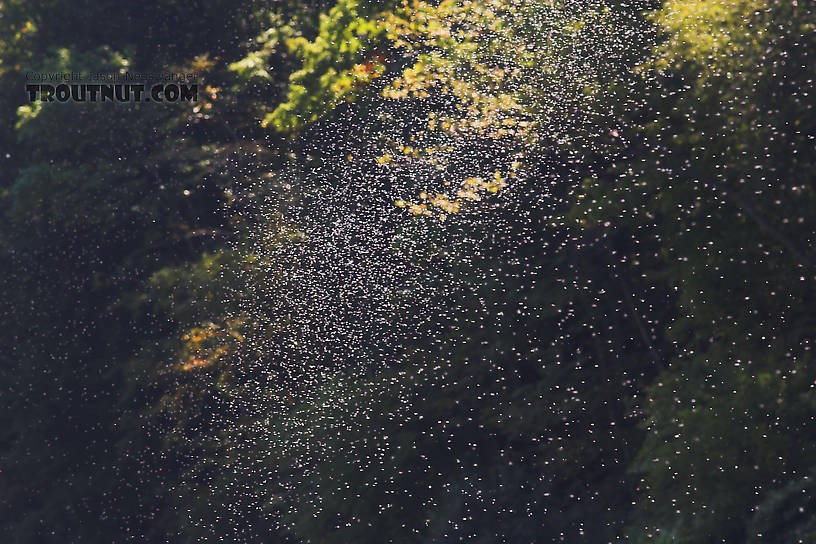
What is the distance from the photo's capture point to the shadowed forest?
6.35 meters

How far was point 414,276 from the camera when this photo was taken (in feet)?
26.9

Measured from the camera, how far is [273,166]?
32.5 ft

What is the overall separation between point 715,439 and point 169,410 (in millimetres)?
5969

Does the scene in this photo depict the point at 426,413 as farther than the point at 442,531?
Yes

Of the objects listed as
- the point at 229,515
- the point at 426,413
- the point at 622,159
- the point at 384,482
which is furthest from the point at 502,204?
the point at 229,515

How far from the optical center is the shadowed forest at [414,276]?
6.35 m

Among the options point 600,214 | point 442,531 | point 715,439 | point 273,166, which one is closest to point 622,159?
point 600,214

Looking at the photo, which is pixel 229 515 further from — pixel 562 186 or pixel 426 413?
pixel 562 186

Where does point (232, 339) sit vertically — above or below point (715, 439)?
below

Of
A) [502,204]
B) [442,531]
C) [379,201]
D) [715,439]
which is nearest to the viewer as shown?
[715,439]

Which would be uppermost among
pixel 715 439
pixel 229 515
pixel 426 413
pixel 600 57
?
pixel 600 57

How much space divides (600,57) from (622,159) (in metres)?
0.83

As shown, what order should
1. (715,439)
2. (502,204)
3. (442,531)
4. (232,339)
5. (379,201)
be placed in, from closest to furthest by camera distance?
(715,439), (442,531), (502,204), (379,201), (232,339)

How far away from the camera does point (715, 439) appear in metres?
6.16
